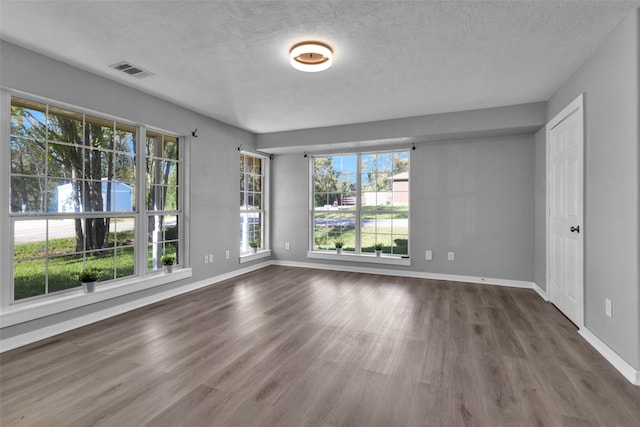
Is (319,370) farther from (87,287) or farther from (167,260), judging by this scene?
(167,260)

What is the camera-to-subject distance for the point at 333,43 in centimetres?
257

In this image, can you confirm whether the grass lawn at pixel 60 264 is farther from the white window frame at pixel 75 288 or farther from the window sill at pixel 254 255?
the window sill at pixel 254 255

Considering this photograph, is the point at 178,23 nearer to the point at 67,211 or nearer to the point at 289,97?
the point at 289,97

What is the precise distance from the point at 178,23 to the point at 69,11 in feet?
2.38

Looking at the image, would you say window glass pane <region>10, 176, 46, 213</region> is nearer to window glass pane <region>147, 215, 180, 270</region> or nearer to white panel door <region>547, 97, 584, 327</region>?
window glass pane <region>147, 215, 180, 270</region>

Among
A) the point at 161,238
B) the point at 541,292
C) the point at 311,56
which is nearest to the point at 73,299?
the point at 161,238

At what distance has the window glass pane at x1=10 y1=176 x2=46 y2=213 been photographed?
106 inches

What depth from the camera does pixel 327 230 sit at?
6.10 meters

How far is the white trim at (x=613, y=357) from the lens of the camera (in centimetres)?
208

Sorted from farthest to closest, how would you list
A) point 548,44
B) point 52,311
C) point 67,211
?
point 67,211 < point 52,311 < point 548,44

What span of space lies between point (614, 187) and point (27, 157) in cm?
501

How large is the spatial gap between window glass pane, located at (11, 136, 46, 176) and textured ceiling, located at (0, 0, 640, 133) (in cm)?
84

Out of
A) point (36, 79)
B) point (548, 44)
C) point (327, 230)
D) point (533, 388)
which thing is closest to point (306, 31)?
point (548, 44)

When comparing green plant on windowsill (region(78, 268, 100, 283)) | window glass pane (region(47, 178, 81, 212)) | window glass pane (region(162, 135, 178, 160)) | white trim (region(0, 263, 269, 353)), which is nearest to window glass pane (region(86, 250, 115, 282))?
green plant on windowsill (region(78, 268, 100, 283))
